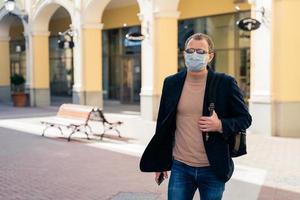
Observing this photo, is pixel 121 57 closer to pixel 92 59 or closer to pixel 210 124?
pixel 92 59

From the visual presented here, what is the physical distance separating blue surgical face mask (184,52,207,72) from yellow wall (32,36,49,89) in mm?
20406

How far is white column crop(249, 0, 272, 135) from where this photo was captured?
1208 cm

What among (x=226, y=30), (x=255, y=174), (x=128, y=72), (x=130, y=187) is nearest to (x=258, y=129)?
(x=255, y=174)

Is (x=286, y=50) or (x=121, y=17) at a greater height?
(x=121, y=17)

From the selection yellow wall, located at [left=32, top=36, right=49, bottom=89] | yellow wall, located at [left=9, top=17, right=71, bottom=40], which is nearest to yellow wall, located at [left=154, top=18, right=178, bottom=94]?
yellow wall, located at [left=32, top=36, right=49, bottom=89]

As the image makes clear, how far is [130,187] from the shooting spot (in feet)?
23.1

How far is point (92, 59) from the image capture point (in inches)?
770

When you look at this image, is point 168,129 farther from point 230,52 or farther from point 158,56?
point 230,52

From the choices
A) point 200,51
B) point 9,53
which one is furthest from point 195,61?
point 9,53

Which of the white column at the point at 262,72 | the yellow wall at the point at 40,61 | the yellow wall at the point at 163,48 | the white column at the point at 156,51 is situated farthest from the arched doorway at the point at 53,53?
the white column at the point at 262,72

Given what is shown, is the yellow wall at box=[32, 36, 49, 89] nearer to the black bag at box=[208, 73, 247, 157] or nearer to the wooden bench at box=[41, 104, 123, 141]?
the wooden bench at box=[41, 104, 123, 141]

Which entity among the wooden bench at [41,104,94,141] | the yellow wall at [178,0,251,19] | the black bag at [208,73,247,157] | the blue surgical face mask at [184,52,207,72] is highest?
the yellow wall at [178,0,251,19]

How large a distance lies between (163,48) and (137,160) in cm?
726

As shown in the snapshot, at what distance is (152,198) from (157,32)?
9969 millimetres
